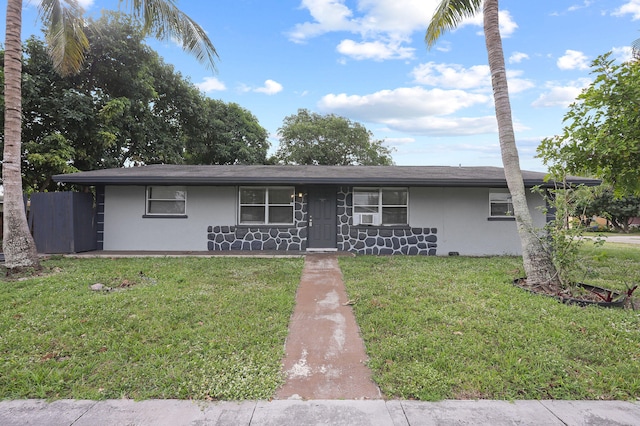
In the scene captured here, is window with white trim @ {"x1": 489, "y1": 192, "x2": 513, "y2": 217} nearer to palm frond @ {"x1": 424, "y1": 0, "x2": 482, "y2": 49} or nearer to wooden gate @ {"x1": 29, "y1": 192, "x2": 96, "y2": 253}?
palm frond @ {"x1": 424, "y1": 0, "x2": 482, "y2": 49}

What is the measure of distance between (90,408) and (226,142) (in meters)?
19.6

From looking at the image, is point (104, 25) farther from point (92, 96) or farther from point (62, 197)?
point (62, 197)

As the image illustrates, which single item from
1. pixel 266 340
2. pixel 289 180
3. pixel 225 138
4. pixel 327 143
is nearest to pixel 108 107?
pixel 225 138

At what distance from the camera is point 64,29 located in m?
8.23

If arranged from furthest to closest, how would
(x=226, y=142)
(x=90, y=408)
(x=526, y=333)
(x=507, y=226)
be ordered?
(x=226, y=142) → (x=507, y=226) → (x=526, y=333) → (x=90, y=408)

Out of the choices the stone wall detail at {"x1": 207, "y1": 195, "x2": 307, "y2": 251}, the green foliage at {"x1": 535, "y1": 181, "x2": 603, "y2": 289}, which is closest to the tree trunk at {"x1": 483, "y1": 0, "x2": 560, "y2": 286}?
the green foliage at {"x1": 535, "y1": 181, "x2": 603, "y2": 289}

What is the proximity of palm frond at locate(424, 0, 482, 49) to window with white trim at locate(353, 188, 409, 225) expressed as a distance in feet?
14.2

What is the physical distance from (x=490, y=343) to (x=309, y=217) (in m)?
7.19

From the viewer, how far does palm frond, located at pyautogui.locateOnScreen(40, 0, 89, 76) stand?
809cm

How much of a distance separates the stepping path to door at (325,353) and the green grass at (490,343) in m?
0.16

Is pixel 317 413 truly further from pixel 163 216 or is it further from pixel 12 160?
pixel 163 216

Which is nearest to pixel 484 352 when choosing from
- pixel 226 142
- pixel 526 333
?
pixel 526 333

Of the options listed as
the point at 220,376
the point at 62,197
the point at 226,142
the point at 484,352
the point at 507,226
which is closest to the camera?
the point at 220,376

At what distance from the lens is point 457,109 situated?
1367 centimetres
